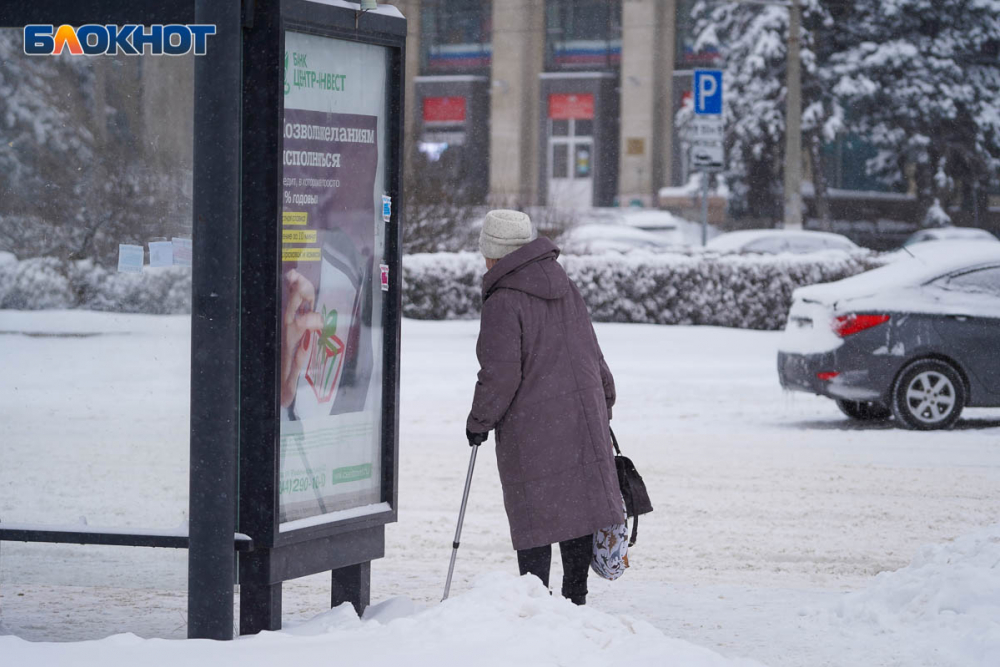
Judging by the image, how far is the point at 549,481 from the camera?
Result: 5.27 meters

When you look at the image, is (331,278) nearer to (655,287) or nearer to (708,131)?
(655,287)

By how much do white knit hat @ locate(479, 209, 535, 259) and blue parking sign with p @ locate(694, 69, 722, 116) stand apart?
1711 centimetres

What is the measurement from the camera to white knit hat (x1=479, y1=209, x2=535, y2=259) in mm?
5348

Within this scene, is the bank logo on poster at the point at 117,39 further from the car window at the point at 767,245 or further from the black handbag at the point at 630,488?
the car window at the point at 767,245

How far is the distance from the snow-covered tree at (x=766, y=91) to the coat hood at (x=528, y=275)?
3402 cm

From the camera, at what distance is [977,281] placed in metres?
12.2

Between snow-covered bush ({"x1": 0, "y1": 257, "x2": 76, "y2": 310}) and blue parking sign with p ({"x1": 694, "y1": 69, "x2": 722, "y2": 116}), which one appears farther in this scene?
blue parking sign with p ({"x1": 694, "y1": 69, "x2": 722, "y2": 116})

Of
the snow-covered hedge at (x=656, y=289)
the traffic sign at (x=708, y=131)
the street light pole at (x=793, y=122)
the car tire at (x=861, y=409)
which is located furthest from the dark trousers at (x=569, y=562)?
the street light pole at (x=793, y=122)

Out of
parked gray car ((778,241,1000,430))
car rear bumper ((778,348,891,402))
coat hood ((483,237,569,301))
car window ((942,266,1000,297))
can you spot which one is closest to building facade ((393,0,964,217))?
car window ((942,266,1000,297))

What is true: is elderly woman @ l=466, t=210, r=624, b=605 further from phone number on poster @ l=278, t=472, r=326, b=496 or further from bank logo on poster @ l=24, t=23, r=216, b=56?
bank logo on poster @ l=24, t=23, r=216, b=56

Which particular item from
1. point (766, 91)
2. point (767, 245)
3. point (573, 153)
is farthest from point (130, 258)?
point (573, 153)

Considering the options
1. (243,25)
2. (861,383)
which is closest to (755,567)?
(243,25)

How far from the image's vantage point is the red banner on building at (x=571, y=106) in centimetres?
4534

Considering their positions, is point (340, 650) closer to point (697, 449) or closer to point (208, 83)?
point (208, 83)
